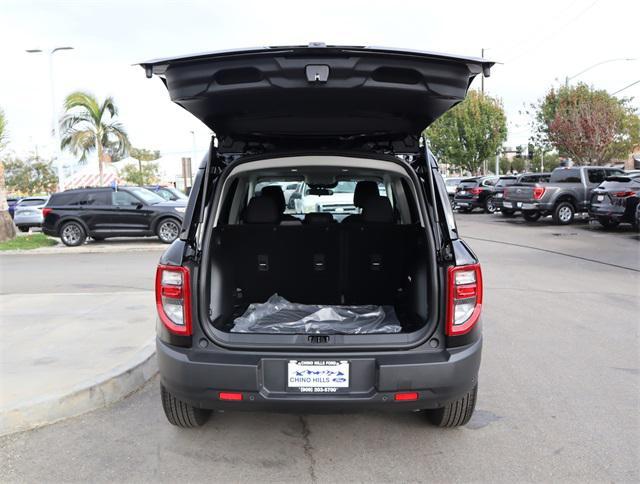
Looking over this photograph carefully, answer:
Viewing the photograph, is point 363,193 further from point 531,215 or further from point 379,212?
point 531,215

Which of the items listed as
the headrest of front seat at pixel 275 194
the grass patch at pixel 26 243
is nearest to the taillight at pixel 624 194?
the headrest of front seat at pixel 275 194

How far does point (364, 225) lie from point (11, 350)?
337cm

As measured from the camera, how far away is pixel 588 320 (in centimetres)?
638

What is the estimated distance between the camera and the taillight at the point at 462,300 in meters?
3.11

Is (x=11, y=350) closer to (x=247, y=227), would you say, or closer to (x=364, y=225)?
(x=247, y=227)

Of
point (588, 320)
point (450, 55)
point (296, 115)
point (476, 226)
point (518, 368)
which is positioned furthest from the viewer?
point (476, 226)

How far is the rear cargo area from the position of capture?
13.3 feet

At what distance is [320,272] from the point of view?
14.2 feet

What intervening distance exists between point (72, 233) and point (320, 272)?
41.9ft

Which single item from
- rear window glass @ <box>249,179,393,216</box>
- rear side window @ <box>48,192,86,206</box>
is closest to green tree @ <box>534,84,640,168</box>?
rear side window @ <box>48,192,86,206</box>

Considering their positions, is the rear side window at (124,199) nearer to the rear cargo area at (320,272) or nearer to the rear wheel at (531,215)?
the rear cargo area at (320,272)

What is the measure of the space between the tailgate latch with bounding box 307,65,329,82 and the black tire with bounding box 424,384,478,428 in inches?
80.0

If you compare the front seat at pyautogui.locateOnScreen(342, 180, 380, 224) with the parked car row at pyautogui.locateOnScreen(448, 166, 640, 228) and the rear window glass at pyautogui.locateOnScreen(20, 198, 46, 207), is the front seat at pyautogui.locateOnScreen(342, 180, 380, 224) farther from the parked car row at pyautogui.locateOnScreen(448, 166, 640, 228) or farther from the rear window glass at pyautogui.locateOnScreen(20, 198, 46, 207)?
the rear window glass at pyautogui.locateOnScreen(20, 198, 46, 207)

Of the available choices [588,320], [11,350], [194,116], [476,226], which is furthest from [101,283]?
[476,226]
